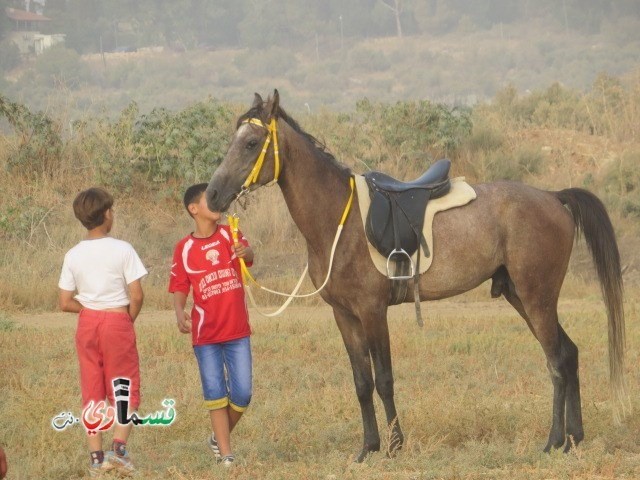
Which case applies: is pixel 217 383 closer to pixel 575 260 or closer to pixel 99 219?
pixel 99 219

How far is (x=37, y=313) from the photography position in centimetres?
1418

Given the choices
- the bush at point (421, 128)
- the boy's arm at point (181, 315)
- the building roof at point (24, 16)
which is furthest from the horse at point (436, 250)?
the building roof at point (24, 16)

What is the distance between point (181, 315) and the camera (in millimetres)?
7004

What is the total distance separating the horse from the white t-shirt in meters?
0.66

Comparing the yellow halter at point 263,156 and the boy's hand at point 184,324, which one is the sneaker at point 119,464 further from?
the yellow halter at point 263,156

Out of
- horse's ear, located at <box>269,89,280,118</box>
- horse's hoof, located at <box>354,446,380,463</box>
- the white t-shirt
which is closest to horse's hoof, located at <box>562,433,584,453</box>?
horse's hoof, located at <box>354,446,380,463</box>

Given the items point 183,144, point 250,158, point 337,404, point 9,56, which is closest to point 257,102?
point 250,158

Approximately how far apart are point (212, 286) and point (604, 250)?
2.99 metres

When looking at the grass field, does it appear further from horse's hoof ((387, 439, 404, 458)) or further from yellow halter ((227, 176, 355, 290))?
yellow halter ((227, 176, 355, 290))

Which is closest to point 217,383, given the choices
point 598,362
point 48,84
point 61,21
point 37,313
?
point 598,362

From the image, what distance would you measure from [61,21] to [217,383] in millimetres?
80662

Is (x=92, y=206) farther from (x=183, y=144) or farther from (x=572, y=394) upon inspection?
(x=183, y=144)

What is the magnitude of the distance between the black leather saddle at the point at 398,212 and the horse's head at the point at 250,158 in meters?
0.68

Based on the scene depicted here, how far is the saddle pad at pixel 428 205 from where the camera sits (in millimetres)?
7582
